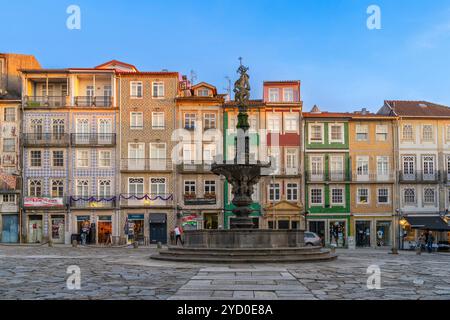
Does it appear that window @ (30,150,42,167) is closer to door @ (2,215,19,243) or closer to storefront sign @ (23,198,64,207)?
storefront sign @ (23,198,64,207)

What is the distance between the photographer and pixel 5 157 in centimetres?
5181

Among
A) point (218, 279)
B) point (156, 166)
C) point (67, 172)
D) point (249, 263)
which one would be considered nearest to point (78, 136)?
point (67, 172)

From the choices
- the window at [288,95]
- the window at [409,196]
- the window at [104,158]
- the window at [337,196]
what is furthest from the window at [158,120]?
the window at [409,196]

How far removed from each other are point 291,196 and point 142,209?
12.4 metres

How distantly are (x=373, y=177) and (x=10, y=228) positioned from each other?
1189 inches

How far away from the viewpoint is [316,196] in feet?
173

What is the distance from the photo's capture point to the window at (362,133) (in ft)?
176

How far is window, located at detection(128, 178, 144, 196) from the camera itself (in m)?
51.8

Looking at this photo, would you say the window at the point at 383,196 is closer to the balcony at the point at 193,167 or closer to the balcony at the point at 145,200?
the balcony at the point at 193,167

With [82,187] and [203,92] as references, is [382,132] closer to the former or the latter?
[203,92]

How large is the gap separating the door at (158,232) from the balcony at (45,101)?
12703 millimetres

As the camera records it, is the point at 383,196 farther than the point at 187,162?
Yes

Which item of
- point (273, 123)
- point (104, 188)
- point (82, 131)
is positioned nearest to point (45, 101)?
point (82, 131)
